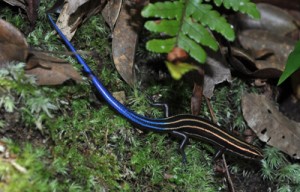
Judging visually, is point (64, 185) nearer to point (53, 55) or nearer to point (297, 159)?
point (53, 55)

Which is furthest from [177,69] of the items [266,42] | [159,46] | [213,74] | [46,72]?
[266,42]

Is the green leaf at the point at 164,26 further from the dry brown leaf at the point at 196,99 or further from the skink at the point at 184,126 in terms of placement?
the dry brown leaf at the point at 196,99

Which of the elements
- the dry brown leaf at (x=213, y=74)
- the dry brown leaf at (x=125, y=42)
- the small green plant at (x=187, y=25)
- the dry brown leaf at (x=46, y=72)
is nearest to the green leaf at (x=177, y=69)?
the small green plant at (x=187, y=25)

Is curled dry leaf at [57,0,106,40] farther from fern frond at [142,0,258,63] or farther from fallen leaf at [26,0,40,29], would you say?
fern frond at [142,0,258,63]

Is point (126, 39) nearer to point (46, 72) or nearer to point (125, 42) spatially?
point (125, 42)

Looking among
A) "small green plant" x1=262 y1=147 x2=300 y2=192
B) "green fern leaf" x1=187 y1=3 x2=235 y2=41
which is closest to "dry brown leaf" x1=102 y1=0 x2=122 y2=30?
"green fern leaf" x1=187 y1=3 x2=235 y2=41
